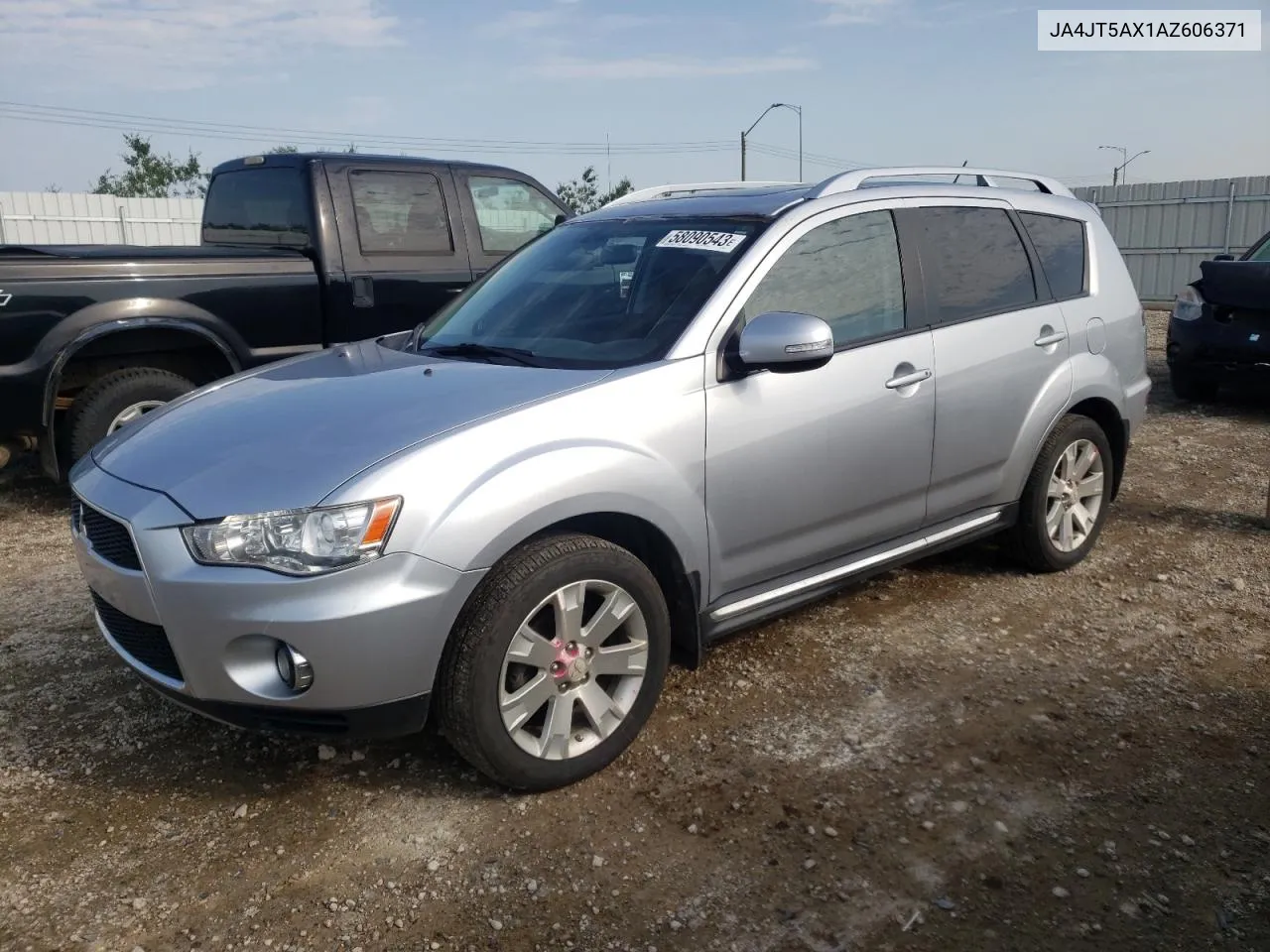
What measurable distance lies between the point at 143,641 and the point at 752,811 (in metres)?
1.80

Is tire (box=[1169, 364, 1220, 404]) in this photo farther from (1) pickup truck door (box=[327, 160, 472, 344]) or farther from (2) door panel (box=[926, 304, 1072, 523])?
(1) pickup truck door (box=[327, 160, 472, 344])

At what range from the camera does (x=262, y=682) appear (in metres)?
2.81

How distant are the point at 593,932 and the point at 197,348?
15.6 ft

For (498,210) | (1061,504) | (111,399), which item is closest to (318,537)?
(1061,504)

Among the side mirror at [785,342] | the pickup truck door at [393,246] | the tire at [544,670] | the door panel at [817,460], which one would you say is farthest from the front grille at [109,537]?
the pickup truck door at [393,246]

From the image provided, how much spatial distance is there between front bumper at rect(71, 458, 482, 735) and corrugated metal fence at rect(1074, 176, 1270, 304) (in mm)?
19000

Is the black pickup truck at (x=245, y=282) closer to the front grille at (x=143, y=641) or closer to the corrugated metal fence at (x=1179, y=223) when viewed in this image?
the front grille at (x=143, y=641)

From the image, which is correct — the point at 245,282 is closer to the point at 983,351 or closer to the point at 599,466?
the point at 599,466

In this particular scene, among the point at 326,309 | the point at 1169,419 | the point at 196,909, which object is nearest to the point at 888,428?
the point at 196,909

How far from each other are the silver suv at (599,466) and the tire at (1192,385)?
5031 mm

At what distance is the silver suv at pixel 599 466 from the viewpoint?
2779 millimetres

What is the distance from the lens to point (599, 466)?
3.10 meters

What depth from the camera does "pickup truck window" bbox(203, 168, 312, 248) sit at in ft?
22.0

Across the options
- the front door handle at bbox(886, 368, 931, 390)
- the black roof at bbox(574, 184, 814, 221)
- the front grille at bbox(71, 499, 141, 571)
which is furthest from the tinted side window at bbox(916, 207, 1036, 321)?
the front grille at bbox(71, 499, 141, 571)
